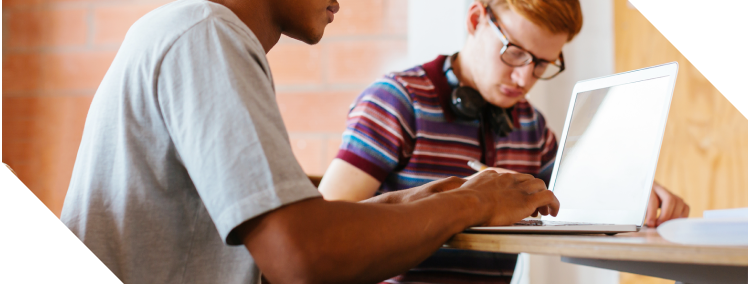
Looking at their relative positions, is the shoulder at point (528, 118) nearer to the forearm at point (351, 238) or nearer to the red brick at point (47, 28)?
the forearm at point (351, 238)

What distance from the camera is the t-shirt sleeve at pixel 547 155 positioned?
1418 millimetres

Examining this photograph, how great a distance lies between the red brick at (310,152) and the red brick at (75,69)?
2.32ft

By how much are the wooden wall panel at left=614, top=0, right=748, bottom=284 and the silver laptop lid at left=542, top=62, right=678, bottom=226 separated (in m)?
1.05

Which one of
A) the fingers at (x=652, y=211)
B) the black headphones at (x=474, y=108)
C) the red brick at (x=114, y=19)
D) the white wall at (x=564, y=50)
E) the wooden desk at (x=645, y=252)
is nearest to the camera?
the wooden desk at (x=645, y=252)

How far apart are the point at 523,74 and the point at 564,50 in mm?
603

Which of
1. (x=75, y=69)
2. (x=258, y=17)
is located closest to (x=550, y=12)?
(x=258, y=17)

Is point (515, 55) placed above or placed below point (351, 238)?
above

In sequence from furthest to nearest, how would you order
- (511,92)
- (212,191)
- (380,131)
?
(511,92), (380,131), (212,191)

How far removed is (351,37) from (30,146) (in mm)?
1179

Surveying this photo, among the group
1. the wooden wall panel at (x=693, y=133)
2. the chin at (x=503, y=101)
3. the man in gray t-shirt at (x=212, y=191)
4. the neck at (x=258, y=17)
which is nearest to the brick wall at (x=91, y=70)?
the chin at (x=503, y=101)

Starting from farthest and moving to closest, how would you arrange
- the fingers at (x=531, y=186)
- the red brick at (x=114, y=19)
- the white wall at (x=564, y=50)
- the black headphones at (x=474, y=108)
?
the red brick at (x=114, y=19) < the white wall at (x=564, y=50) < the black headphones at (x=474, y=108) < the fingers at (x=531, y=186)

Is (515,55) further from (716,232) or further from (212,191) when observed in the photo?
(212,191)

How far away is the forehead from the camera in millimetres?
1220

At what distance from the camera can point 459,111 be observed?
1244 millimetres
